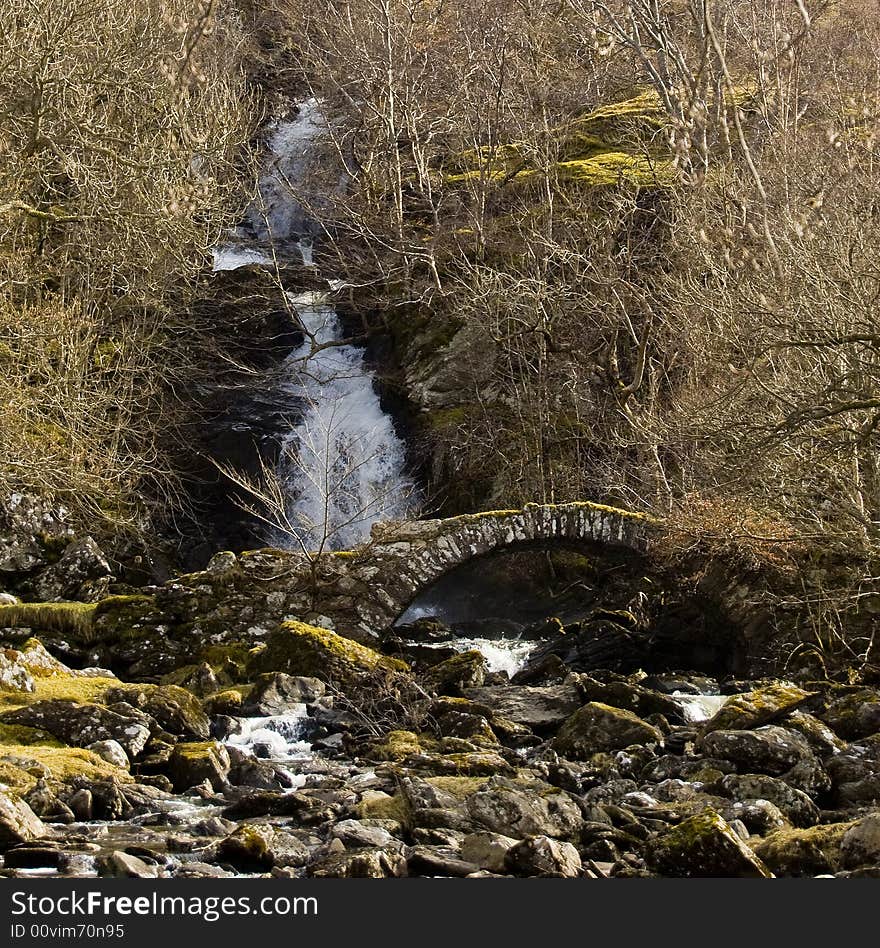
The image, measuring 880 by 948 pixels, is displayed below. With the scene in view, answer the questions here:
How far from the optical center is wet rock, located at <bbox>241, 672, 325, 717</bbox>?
48.3 feet

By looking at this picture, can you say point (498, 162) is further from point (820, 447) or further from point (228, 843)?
point (228, 843)

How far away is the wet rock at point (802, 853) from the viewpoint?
7.84 metres

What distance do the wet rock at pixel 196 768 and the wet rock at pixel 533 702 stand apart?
14.1 ft

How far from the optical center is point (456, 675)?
17.1 meters

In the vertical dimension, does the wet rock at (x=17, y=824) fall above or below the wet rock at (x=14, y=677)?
above

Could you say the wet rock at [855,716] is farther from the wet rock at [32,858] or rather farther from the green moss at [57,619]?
the green moss at [57,619]

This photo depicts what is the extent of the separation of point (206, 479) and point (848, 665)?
16.1 metres

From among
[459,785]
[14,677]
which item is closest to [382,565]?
[14,677]

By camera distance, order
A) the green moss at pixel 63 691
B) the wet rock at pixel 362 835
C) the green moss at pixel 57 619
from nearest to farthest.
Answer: the wet rock at pixel 362 835 → the green moss at pixel 63 691 → the green moss at pixel 57 619

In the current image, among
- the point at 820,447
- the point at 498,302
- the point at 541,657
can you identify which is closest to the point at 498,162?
the point at 498,302

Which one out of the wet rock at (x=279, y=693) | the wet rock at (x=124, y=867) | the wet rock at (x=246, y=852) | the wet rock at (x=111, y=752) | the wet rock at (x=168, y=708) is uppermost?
the wet rock at (x=124, y=867)

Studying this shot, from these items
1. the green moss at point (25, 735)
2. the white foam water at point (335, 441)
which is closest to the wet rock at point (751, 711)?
the green moss at point (25, 735)

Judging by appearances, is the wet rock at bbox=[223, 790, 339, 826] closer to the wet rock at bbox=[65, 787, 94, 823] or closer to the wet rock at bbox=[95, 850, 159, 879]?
the wet rock at bbox=[65, 787, 94, 823]

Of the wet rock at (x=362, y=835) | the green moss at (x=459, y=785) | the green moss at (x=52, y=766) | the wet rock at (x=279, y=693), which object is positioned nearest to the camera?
the wet rock at (x=362, y=835)
